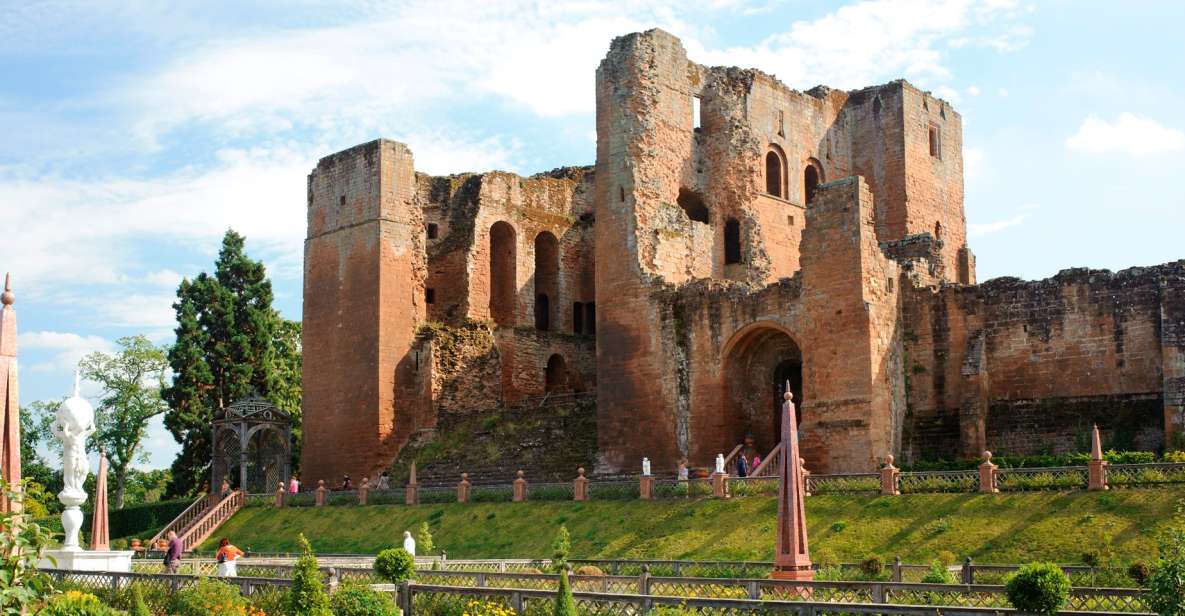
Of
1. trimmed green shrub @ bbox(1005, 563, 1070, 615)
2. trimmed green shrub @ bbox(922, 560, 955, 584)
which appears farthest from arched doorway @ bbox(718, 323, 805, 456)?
trimmed green shrub @ bbox(1005, 563, 1070, 615)

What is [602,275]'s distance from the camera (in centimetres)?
3269

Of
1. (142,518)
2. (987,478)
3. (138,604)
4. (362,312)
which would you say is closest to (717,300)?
(987,478)

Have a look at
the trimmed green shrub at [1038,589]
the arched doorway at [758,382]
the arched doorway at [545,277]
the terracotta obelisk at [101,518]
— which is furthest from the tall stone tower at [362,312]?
the trimmed green shrub at [1038,589]

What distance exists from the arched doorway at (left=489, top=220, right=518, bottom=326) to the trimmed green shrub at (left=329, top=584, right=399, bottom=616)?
85.3 ft

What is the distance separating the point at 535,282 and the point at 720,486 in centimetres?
1777

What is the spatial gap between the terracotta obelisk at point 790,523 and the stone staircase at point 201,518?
64.6 ft

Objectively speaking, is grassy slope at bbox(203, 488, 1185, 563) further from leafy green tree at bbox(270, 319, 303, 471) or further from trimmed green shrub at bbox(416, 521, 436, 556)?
leafy green tree at bbox(270, 319, 303, 471)

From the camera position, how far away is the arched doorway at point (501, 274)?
133ft

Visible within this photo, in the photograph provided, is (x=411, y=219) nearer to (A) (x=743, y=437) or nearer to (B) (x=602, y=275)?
(B) (x=602, y=275)

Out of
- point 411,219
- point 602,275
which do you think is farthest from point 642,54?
point 411,219

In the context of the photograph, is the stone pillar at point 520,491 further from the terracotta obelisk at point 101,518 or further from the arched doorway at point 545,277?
the arched doorway at point 545,277

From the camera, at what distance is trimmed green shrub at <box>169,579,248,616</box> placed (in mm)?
14672

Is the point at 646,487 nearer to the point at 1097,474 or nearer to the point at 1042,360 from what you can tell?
the point at 1042,360

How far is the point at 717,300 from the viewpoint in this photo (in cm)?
3069
